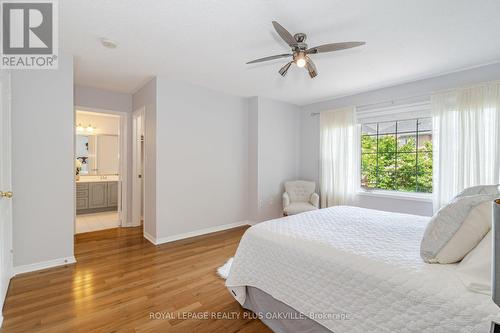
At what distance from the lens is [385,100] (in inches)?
155

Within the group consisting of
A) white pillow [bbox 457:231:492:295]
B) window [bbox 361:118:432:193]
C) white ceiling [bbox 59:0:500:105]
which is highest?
white ceiling [bbox 59:0:500:105]

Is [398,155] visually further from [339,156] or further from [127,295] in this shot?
[127,295]

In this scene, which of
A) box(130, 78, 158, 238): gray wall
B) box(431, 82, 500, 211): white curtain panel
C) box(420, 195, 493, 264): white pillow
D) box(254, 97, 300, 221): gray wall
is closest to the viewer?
box(420, 195, 493, 264): white pillow

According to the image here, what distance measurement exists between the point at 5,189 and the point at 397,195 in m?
4.96

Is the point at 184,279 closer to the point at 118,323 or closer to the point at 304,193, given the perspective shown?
the point at 118,323

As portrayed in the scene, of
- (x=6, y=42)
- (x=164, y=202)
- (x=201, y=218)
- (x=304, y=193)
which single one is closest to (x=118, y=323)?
(x=164, y=202)

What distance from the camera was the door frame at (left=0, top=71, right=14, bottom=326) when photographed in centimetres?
200

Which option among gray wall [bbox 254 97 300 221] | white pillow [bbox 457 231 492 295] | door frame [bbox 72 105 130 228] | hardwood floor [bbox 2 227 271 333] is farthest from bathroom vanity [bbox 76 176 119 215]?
white pillow [bbox 457 231 492 295]

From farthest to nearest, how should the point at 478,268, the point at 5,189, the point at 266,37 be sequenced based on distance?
the point at 266,37 → the point at 5,189 → the point at 478,268

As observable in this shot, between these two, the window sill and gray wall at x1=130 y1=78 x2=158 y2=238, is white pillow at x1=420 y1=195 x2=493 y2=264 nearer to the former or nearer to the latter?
the window sill

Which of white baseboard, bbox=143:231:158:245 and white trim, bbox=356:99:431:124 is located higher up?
white trim, bbox=356:99:431:124

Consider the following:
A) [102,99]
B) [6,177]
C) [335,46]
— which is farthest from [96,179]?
[335,46]

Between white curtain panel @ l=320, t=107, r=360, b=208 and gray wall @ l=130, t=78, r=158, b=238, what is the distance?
3093 millimetres

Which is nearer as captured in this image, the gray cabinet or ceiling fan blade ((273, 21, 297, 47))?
ceiling fan blade ((273, 21, 297, 47))
